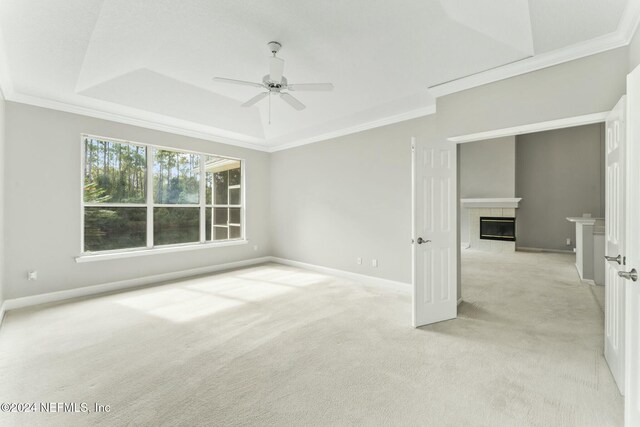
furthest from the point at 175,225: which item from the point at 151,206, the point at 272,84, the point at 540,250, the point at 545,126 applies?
the point at 540,250

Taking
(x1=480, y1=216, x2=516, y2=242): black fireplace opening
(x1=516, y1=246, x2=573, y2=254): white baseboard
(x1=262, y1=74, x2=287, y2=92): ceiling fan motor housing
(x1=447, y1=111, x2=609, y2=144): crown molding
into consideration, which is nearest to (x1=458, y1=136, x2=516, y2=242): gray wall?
(x1=480, y1=216, x2=516, y2=242): black fireplace opening

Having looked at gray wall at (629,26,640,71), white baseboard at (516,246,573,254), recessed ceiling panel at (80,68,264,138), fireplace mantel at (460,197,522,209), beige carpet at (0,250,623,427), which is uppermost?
recessed ceiling panel at (80,68,264,138)

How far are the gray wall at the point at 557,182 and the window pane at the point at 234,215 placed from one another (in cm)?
798

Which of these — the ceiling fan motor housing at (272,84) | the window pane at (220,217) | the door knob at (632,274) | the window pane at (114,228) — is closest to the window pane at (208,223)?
the window pane at (220,217)

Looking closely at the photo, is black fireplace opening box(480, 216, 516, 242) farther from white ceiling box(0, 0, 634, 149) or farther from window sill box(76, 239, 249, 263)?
window sill box(76, 239, 249, 263)

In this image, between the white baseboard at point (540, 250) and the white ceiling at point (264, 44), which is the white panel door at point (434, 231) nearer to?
the white ceiling at point (264, 44)

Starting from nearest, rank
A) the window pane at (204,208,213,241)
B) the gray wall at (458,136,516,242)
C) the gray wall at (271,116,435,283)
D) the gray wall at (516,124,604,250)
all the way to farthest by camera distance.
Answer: the gray wall at (271,116,435,283) < the window pane at (204,208,213,241) < the gray wall at (516,124,604,250) < the gray wall at (458,136,516,242)

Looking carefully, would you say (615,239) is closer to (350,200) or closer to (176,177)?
(350,200)

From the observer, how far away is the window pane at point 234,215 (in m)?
6.12

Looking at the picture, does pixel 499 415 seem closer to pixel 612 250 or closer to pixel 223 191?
pixel 612 250

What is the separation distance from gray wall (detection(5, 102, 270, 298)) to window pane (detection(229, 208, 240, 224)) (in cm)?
188

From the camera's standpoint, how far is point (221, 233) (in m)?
5.95

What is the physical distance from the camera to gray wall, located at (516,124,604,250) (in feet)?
24.2

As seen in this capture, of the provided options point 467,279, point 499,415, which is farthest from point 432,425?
point 467,279
